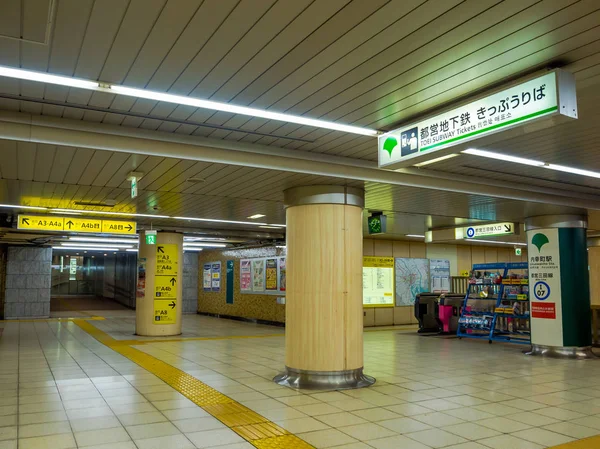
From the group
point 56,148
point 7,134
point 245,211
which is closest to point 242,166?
point 56,148

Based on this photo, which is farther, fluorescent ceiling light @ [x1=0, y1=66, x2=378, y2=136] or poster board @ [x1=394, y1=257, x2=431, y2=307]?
poster board @ [x1=394, y1=257, x2=431, y2=307]

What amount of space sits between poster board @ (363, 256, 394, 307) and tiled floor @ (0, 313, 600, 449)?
262 inches

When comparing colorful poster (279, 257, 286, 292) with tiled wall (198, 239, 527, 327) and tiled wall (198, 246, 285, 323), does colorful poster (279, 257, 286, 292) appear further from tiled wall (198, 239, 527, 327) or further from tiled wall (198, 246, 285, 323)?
tiled wall (198, 239, 527, 327)

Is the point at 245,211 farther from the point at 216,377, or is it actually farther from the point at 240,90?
the point at 240,90

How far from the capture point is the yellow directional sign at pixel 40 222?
35.1ft

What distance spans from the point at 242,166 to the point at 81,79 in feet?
9.02

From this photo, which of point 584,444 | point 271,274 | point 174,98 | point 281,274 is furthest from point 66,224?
point 584,444

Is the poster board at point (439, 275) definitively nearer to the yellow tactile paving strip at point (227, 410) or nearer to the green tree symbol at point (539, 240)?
the green tree symbol at point (539, 240)

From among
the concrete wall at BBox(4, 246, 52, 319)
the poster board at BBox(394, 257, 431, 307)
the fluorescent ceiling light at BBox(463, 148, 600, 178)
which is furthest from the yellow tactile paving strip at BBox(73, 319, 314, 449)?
the concrete wall at BBox(4, 246, 52, 319)

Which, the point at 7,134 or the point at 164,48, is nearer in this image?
the point at 164,48

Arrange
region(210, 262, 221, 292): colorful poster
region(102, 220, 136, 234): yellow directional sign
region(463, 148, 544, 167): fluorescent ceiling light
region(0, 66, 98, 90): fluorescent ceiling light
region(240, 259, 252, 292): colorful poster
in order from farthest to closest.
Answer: region(210, 262, 221, 292): colorful poster
region(240, 259, 252, 292): colorful poster
region(102, 220, 136, 234): yellow directional sign
region(463, 148, 544, 167): fluorescent ceiling light
region(0, 66, 98, 90): fluorescent ceiling light

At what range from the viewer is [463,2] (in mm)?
3053

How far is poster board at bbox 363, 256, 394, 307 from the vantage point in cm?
1770

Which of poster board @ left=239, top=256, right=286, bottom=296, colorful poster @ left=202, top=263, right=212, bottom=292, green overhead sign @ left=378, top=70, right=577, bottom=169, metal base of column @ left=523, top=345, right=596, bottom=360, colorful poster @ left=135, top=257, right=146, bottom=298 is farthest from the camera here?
colorful poster @ left=202, top=263, right=212, bottom=292
